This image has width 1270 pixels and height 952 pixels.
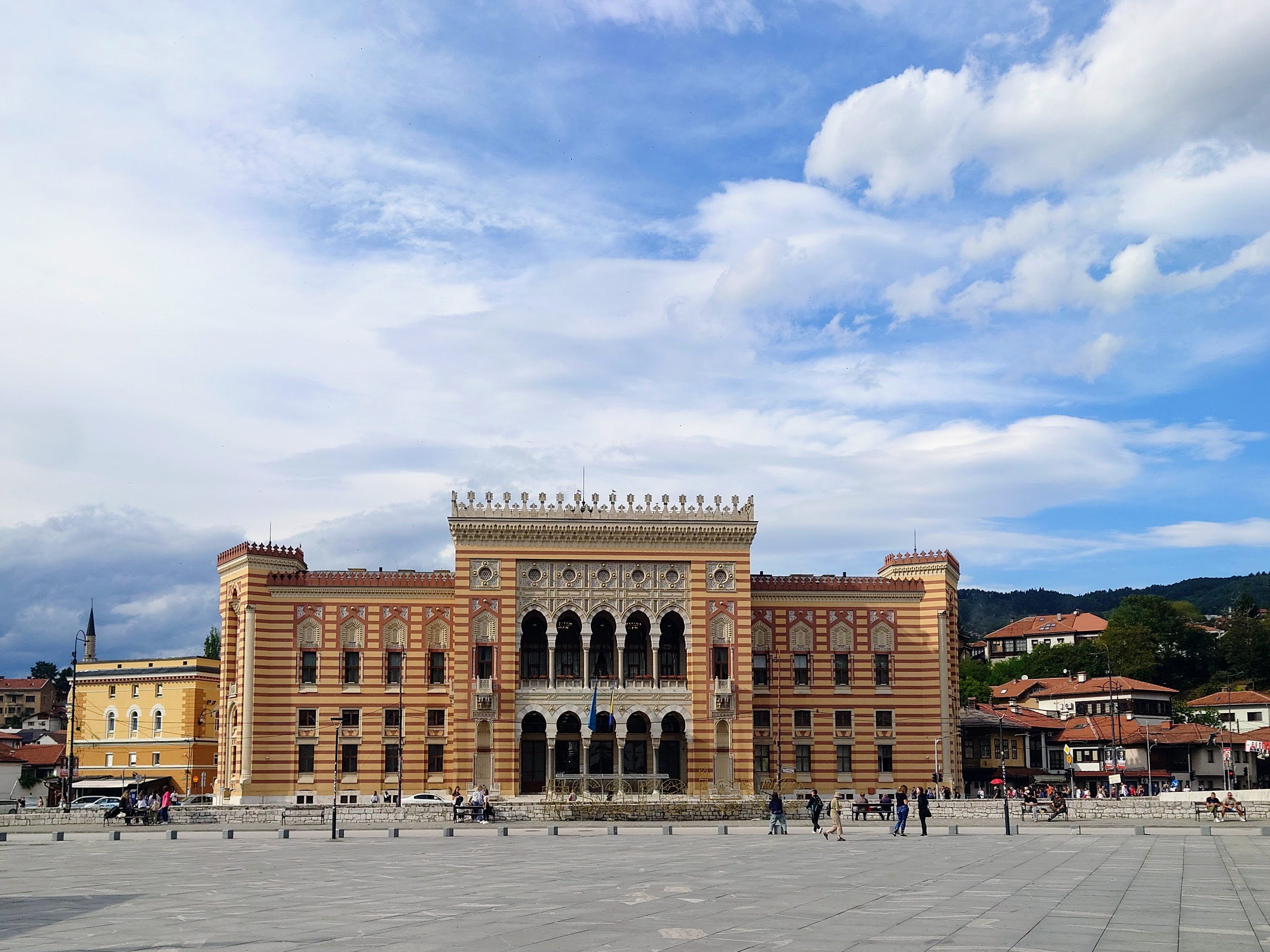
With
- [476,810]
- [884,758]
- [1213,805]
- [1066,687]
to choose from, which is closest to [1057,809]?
[1213,805]

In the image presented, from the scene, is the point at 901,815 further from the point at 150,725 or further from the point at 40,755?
the point at 40,755

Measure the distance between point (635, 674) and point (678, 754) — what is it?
4.54 m

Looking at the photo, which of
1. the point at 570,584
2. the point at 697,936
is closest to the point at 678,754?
the point at 570,584

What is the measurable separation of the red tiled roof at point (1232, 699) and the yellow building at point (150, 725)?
3066 inches

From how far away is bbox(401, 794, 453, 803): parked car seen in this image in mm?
61906

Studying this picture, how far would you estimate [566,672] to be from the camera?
67625mm

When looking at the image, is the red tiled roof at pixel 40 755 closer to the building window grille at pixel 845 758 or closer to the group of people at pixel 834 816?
the building window grille at pixel 845 758

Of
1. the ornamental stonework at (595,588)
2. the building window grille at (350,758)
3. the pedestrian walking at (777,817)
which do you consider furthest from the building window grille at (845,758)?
the building window grille at (350,758)

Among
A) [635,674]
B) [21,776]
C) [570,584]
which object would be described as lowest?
[21,776]

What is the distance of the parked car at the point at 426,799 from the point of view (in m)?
61.9

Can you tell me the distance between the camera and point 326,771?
6569 centimetres

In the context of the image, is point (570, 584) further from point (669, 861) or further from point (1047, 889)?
point (1047, 889)

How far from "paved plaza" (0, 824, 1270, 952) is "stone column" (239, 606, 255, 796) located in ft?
77.8

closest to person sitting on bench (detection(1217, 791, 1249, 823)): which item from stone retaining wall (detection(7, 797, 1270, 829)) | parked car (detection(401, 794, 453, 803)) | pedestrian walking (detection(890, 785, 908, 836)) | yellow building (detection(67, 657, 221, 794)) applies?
stone retaining wall (detection(7, 797, 1270, 829))
